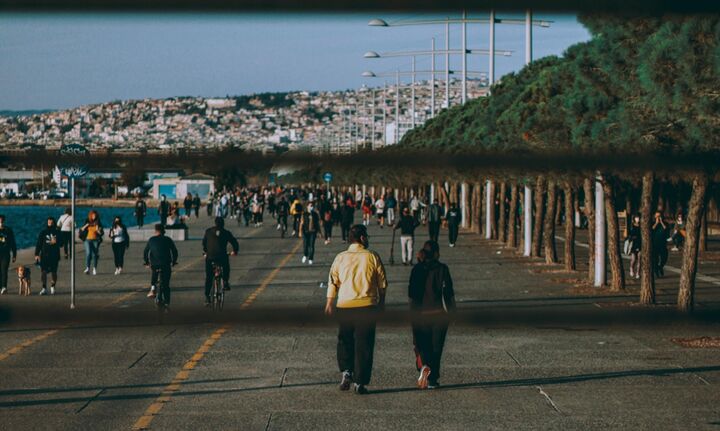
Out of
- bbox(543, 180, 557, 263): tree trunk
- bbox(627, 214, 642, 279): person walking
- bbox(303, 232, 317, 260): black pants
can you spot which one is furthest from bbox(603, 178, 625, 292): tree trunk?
bbox(303, 232, 317, 260): black pants

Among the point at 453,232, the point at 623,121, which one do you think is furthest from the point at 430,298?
the point at 453,232

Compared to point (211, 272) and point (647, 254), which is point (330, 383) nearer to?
point (211, 272)

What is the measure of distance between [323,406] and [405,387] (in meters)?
1.72

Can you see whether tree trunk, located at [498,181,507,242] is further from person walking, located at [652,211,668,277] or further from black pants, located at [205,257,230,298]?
black pants, located at [205,257,230,298]

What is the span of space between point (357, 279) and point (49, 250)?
16654 mm

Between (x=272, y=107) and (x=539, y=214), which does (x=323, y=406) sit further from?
(x=539, y=214)

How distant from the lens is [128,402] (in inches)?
566

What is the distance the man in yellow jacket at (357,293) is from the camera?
13.2m

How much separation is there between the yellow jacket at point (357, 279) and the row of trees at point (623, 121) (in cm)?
161

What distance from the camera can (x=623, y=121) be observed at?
9.99m

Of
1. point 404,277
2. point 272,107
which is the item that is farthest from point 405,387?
point 404,277

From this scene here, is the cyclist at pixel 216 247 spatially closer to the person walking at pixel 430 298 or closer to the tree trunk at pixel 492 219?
the person walking at pixel 430 298

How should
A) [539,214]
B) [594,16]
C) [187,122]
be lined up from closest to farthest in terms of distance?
[594,16], [187,122], [539,214]

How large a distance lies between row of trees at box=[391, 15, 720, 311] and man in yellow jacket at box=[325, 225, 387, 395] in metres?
1.61
